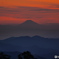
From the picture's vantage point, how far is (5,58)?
42562 mm

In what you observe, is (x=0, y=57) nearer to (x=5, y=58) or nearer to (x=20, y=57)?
(x=5, y=58)

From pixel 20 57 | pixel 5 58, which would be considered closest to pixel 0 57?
pixel 5 58

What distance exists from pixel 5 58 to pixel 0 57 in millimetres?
866

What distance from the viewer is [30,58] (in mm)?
42188

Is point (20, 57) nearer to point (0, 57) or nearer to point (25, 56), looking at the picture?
point (25, 56)

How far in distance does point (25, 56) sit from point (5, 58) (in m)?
3.48

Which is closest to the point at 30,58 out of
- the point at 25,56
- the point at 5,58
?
the point at 25,56

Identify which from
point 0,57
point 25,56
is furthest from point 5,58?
point 25,56

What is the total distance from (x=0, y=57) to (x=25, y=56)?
14.1ft

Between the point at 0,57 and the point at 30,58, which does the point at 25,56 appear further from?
the point at 0,57

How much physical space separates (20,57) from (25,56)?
0.91 metres

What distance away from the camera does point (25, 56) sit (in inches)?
1644

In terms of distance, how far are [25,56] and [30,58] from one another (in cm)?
100

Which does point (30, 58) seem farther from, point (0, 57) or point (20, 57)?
point (0, 57)
